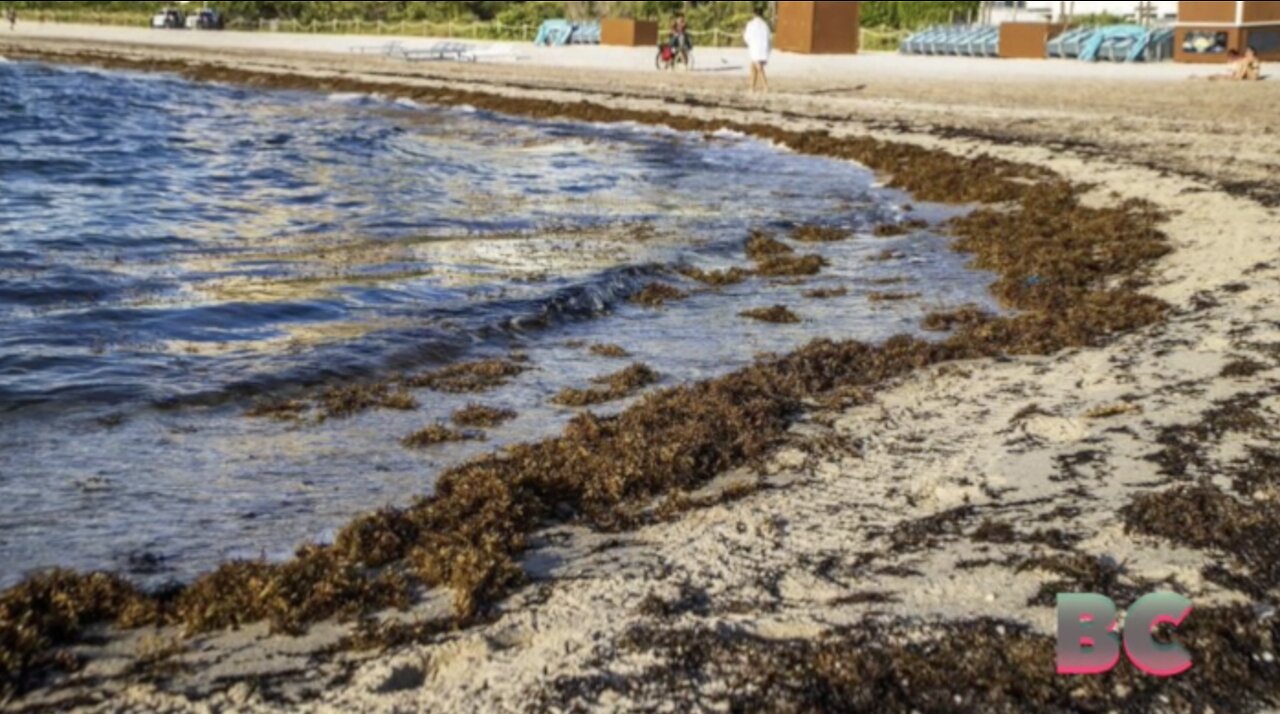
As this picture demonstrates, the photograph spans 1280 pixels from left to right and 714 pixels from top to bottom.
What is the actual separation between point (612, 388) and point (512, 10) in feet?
204

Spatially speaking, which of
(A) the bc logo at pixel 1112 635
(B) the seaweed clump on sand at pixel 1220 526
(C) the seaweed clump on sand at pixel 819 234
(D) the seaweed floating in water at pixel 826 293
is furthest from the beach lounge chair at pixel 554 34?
(A) the bc logo at pixel 1112 635

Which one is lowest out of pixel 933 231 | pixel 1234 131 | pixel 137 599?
pixel 137 599

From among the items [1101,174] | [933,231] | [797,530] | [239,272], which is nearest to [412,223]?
[239,272]

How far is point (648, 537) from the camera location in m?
4.60

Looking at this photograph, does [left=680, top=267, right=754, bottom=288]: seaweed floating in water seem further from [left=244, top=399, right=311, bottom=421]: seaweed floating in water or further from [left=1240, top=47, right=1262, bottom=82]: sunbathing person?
[left=1240, top=47, right=1262, bottom=82]: sunbathing person

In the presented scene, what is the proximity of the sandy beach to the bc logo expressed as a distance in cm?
6

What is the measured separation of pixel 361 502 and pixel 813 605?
202cm

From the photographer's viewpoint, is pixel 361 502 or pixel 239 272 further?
pixel 239 272

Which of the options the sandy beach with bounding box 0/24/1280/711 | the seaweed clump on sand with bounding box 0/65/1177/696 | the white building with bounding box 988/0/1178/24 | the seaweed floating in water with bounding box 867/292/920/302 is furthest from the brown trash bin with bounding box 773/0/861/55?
the sandy beach with bounding box 0/24/1280/711

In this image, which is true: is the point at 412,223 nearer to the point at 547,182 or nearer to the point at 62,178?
the point at 547,182

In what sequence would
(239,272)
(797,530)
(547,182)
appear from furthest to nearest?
(547,182) < (239,272) < (797,530)

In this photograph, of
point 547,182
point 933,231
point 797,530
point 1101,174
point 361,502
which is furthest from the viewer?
point 547,182

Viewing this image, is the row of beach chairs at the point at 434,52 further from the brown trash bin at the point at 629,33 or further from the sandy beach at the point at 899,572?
the sandy beach at the point at 899,572

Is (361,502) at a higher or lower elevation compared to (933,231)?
lower
